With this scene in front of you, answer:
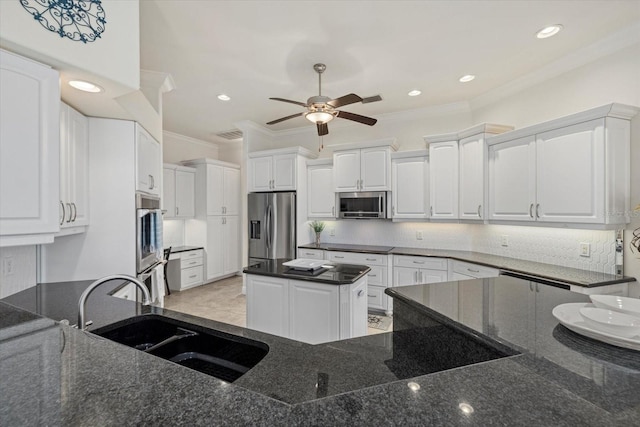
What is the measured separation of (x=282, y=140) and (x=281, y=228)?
1869 mm

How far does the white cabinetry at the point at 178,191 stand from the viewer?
498 centimetres

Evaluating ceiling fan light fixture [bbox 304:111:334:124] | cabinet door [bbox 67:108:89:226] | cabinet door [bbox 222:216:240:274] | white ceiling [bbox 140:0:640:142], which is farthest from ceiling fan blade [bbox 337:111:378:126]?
cabinet door [bbox 222:216:240:274]

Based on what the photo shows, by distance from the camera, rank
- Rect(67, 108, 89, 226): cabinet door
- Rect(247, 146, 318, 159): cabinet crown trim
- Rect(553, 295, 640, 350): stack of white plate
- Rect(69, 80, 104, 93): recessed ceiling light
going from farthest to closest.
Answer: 1. Rect(247, 146, 318, 159): cabinet crown trim
2. Rect(67, 108, 89, 226): cabinet door
3. Rect(69, 80, 104, 93): recessed ceiling light
4. Rect(553, 295, 640, 350): stack of white plate

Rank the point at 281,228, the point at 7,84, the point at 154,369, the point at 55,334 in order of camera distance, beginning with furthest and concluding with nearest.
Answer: the point at 281,228
the point at 7,84
the point at 55,334
the point at 154,369

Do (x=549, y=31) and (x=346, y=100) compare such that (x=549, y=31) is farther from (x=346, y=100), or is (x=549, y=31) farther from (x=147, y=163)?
(x=147, y=163)

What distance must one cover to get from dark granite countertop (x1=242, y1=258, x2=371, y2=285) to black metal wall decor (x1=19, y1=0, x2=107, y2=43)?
1.86 meters

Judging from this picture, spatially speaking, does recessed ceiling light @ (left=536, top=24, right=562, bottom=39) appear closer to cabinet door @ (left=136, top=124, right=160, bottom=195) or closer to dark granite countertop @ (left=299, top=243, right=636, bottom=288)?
dark granite countertop @ (left=299, top=243, right=636, bottom=288)

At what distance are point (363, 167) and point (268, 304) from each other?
2.56m

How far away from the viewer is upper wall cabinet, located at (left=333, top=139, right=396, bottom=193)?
414 centimetres

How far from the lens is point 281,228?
461 centimetres

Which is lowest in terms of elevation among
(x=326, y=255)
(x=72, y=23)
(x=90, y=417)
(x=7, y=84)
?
(x=326, y=255)

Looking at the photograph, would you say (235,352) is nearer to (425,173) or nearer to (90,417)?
(90,417)

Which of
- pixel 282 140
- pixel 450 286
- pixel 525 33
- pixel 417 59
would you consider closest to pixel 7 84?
pixel 450 286

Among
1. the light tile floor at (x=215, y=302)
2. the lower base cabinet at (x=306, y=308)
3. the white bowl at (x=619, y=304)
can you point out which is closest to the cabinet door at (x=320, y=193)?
the light tile floor at (x=215, y=302)
